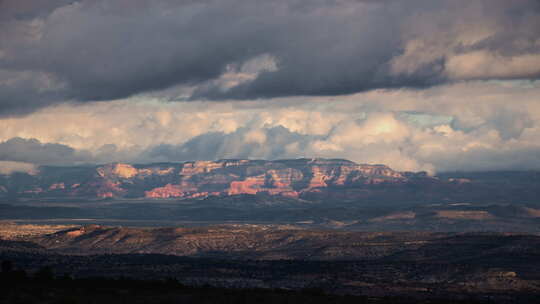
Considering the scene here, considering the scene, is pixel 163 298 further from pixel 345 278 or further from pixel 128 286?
pixel 345 278

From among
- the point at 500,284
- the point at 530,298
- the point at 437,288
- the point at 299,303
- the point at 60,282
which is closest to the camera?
the point at 299,303

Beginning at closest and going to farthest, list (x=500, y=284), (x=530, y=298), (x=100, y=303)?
(x=100, y=303), (x=530, y=298), (x=500, y=284)

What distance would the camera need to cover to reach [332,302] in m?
107

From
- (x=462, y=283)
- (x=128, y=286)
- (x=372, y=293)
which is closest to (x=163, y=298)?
(x=128, y=286)

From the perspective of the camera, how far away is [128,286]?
4751 inches

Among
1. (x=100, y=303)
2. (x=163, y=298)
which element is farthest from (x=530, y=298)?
(x=100, y=303)

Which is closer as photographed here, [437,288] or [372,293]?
[372,293]

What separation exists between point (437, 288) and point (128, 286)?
269ft

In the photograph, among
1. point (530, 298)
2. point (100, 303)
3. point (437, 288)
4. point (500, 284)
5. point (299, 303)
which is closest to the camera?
point (100, 303)

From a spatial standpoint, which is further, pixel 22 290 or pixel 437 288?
pixel 437 288

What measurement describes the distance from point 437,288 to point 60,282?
90065 millimetres

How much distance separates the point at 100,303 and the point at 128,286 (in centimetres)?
2262

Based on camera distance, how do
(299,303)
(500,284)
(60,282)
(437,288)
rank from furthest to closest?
(500,284)
(437,288)
(60,282)
(299,303)

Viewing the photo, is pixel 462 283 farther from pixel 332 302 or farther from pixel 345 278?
pixel 332 302
